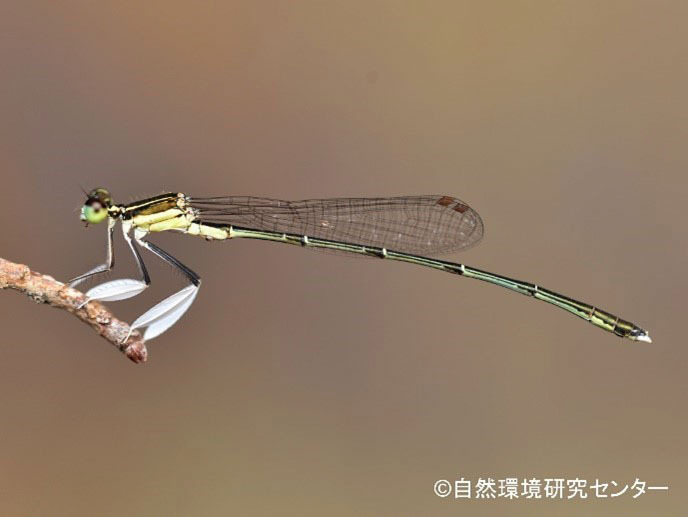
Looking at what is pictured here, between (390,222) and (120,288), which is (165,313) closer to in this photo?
(120,288)

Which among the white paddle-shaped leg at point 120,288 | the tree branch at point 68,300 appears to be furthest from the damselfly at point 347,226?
the tree branch at point 68,300

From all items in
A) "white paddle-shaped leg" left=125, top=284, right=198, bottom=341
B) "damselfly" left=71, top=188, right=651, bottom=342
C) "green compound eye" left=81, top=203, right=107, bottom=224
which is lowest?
"white paddle-shaped leg" left=125, top=284, right=198, bottom=341

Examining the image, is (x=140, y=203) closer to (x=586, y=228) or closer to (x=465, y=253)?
(x=465, y=253)

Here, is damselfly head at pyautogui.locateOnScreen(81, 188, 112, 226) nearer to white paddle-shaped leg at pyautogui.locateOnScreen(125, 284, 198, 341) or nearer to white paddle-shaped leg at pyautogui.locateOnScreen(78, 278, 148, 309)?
white paddle-shaped leg at pyautogui.locateOnScreen(78, 278, 148, 309)

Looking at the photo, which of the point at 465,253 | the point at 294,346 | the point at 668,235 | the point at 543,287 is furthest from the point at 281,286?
the point at 668,235

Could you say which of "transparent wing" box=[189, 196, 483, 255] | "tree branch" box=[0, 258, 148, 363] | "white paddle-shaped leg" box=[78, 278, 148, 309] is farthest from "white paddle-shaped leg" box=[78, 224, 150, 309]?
"transparent wing" box=[189, 196, 483, 255]

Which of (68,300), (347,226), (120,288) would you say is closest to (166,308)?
(120,288)
